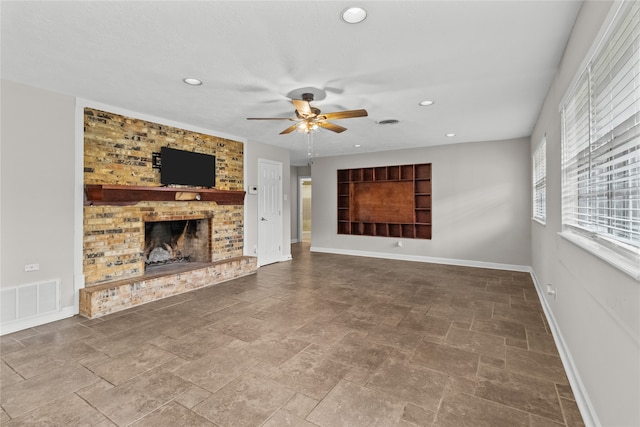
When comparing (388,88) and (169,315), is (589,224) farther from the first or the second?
(169,315)

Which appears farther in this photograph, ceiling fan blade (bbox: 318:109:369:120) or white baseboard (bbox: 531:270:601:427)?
ceiling fan blade (bbox: 318:109:369:120)

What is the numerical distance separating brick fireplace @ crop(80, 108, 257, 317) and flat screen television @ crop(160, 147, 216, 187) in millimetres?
111

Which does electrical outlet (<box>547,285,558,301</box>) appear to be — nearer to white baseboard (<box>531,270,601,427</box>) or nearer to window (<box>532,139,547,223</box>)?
white baseboard (<box>531,270,601,427</box>)

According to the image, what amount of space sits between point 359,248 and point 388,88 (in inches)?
188

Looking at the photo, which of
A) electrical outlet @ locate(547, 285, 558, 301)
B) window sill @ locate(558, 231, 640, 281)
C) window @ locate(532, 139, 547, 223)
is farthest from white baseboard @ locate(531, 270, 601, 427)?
window @ locate(532, 139, 547, 223)

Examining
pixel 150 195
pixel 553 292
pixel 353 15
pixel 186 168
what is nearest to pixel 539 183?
pixel 553 292

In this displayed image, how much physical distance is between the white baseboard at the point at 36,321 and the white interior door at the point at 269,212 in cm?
315

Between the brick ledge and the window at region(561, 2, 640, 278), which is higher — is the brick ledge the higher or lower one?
the lower one

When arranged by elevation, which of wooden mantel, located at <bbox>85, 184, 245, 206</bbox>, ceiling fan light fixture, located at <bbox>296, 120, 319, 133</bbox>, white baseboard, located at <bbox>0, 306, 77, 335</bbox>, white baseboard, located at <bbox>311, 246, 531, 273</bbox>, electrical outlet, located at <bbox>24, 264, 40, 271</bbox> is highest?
ceiling fan light fixture, located at <bbox>296, 120, 319, 133</bbox>

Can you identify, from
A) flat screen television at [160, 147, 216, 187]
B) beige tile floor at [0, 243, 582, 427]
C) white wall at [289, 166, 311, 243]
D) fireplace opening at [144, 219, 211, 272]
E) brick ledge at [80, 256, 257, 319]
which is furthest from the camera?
white wall at [289, 166, 311, 243]

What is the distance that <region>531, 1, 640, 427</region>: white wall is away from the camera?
4.12ft

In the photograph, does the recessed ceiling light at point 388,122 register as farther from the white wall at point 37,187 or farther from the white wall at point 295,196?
the white wall at point 295,196

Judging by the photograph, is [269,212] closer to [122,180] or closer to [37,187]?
[122,180]

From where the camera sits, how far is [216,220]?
208 inches
